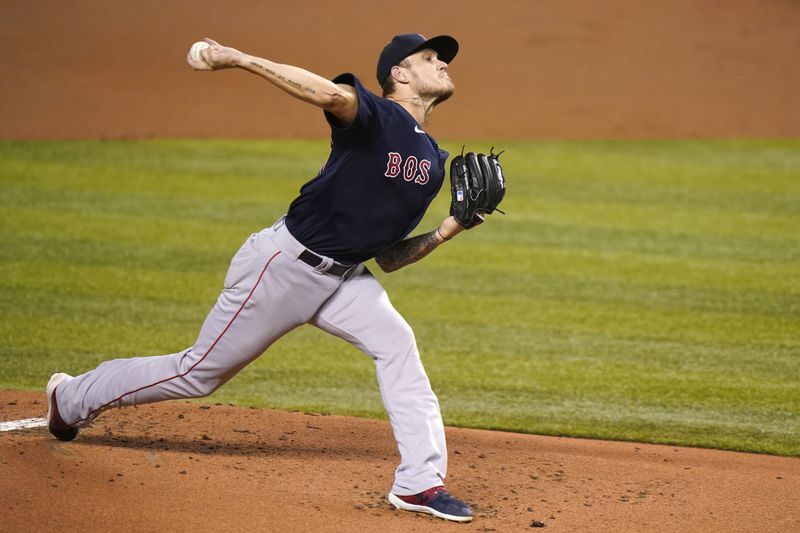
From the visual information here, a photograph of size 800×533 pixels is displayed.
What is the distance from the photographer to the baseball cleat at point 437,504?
403cm

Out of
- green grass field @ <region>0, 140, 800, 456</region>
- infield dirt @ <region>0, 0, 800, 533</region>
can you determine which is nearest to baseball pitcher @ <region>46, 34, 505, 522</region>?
green grass field @ <region>0, 140, 800, 456</region>

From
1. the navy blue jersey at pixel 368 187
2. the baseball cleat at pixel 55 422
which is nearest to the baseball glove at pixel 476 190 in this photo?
the navy blue jersey at pixel 368 187

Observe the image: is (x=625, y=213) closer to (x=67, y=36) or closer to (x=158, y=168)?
(x=158, y=168)

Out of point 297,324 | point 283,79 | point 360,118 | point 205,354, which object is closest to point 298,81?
point 283,79

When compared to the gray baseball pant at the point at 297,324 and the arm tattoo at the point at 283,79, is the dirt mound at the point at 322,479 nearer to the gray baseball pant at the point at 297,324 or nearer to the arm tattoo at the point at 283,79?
the gray baseball pant at the point at 297,324

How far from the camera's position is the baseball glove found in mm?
4281

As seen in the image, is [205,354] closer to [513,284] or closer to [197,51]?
[197,51]

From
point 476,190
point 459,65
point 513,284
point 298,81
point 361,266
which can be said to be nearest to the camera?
point 298,81

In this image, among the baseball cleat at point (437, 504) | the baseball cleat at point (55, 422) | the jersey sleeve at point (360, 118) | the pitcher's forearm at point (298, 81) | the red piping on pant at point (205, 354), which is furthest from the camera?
the baseball cleat at point (55, 422)

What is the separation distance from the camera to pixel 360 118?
12.9ft

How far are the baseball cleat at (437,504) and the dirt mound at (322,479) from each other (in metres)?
0.03

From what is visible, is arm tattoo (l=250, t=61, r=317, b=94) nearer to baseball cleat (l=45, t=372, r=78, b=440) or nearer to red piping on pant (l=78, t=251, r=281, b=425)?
red piping on pant (l=78, t=251, r=281, b=425)

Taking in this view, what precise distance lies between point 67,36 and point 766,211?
8667mm

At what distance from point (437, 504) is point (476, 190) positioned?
1.18 metres
